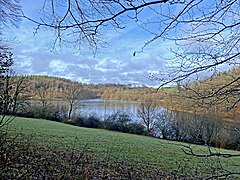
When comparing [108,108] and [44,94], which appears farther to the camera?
[108,108]

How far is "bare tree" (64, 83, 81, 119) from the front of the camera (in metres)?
38.8

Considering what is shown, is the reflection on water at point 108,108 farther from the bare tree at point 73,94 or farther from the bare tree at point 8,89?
the bare tree at point 8,89

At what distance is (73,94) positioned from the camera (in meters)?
40.6

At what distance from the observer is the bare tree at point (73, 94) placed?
127 feet

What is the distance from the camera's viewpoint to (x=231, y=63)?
175 centimetres

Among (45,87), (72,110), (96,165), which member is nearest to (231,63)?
(96,165)

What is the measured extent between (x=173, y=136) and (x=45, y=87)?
15809 millimetres

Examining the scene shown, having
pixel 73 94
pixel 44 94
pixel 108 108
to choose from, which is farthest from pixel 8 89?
pixel 73 94

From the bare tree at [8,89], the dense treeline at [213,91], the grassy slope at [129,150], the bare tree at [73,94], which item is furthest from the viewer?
the bare tree at [73,94]

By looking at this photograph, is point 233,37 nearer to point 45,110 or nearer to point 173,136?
point 173,136

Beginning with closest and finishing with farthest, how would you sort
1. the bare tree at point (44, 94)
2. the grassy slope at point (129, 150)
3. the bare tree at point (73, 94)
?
the grassy slope at point (129, 150) < the bare tree at point (44, 94) < the bare tree at point (73, 94)

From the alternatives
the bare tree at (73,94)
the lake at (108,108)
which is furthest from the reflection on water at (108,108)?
the bare tree at (73,94)

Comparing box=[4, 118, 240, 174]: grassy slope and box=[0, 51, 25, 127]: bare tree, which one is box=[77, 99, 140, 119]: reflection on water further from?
box=[0, 51, 25, 127]: bare tree

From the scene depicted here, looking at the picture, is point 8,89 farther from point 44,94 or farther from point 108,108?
point 108,108
